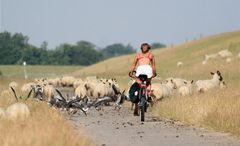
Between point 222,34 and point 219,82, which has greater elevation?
point 222,34

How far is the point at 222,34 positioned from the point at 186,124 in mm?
73477

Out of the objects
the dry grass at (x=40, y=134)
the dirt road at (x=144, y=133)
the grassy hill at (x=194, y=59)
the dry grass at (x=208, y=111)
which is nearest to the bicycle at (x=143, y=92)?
the dirt road at (x=144, y=133)

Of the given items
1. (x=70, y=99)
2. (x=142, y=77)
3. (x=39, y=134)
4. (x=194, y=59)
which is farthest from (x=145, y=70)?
(x=194, y=59)

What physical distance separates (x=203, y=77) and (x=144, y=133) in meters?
35.2

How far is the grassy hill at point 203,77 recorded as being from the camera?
59.3 feet

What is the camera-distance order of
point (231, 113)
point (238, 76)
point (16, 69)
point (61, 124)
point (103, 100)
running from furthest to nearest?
point (16, 69)
point (238, 76)
point (103, 100)
point (231, 113)
point (61, 124)

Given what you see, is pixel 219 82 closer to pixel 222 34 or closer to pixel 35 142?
pixel 35 142

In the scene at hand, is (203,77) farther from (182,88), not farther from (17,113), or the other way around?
(17,113)

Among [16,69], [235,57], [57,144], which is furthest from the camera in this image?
[16,69]

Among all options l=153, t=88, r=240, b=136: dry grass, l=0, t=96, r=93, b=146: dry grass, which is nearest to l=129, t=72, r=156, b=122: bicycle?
l=153, t=88, r=240, b=136: dry grass

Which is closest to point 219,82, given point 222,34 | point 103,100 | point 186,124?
point 103,100

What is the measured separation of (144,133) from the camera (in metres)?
16.9

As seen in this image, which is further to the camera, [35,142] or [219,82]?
[219,82]

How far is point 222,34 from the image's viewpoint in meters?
91.4
